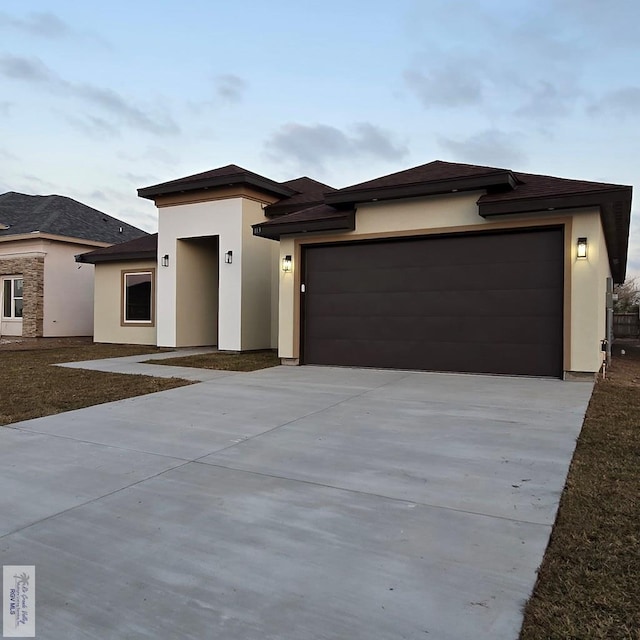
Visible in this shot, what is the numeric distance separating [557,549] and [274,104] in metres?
14.0

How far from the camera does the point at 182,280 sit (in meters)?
14.1

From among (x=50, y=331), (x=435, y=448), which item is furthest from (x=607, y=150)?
(x=50, y=331)

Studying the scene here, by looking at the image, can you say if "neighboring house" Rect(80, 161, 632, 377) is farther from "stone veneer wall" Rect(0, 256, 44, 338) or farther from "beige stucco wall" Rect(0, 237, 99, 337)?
"stone veneer wall" Rect(0, 256, 44, 338)

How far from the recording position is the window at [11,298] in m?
19.2

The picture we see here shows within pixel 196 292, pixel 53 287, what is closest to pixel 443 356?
pixel 196 292

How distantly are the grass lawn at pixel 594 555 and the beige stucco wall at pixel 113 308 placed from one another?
14072 millimetres

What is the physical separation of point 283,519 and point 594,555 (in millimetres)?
1707

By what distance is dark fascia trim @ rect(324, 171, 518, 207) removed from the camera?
8594 millimetres

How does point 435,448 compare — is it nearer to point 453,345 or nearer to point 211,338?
point 453,345

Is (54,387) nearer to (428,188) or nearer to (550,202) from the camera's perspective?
(428,188)

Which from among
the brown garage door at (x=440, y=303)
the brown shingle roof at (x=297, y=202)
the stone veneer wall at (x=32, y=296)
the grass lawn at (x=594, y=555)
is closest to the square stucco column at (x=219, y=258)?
the brown shingle roof at (x=297, y=202)

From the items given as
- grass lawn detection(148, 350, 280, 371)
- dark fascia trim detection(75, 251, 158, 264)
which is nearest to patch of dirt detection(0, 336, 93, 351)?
dark fascia trim detection(75, 251, 158, 264)

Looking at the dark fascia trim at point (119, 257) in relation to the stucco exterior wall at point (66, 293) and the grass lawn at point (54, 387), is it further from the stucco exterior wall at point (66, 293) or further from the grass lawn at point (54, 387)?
the grass lawn at point (54, 387)

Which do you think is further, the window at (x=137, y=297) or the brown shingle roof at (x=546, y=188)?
the window at (x=137, y=297)
